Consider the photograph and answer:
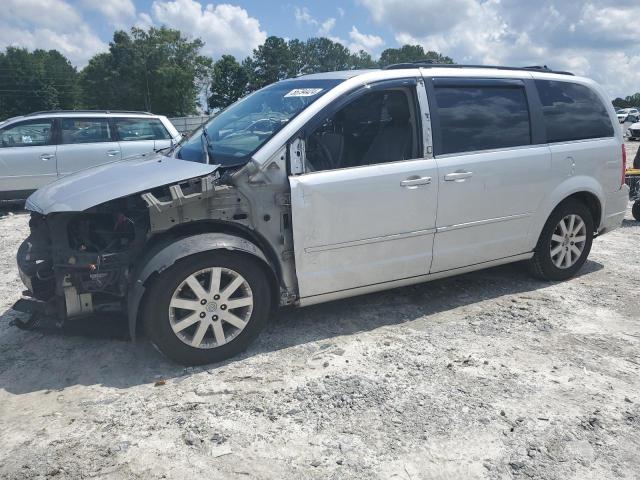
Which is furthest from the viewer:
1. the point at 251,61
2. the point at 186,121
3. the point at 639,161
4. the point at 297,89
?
the point at 251,61

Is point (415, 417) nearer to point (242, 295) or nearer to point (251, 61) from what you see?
point (242, 295)

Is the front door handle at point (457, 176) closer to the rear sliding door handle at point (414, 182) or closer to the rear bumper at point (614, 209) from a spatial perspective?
the rear sliding door handle at point (414, 182)

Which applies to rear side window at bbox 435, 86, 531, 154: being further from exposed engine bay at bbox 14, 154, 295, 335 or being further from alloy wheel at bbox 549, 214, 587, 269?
exposed engine bay at bbox 14, 154, 295, 335

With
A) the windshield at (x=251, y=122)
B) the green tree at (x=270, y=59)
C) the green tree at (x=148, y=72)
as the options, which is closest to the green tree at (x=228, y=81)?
the green tree at (x=270, y=59)

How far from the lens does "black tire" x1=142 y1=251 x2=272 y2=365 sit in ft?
10.7

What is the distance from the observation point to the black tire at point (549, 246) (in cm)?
484

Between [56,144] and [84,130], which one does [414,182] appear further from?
[56,144]

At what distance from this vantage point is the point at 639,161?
8797 mm

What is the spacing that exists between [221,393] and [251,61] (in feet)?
313

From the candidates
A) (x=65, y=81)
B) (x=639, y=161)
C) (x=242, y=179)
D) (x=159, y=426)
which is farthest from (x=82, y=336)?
(x=65, y=81)

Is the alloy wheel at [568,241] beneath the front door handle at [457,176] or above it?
beneath

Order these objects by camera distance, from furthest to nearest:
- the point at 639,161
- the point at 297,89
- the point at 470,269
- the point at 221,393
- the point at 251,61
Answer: the point at 251,61
the point at 639,161
the point at 470,269
the point at 297,89
the point at 221,393

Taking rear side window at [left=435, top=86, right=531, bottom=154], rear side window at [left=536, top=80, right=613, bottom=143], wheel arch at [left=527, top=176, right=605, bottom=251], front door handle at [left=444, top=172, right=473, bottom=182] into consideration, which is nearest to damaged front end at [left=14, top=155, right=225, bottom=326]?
front door handle at [left=444, top=172, right=473, bottom=182]

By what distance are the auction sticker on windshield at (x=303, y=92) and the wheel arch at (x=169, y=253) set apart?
1204mm
